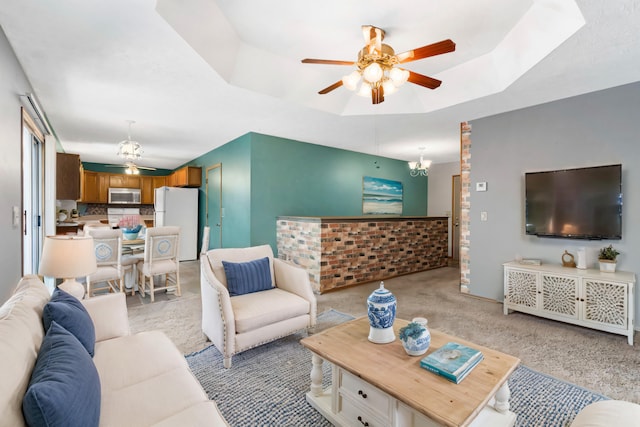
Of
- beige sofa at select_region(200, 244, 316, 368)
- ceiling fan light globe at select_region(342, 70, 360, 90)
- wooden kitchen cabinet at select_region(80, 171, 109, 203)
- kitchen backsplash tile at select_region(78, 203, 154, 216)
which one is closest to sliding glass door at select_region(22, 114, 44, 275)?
beige sofa at select_region(200, 244, 316, 368)

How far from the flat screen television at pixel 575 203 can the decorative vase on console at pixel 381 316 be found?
274 centimetres

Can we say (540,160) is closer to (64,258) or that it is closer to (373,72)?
(373,72)

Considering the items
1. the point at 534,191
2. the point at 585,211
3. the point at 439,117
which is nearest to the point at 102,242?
the point at 439,117

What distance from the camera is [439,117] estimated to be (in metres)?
4.04

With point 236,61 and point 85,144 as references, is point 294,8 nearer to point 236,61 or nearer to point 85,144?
point 236,61

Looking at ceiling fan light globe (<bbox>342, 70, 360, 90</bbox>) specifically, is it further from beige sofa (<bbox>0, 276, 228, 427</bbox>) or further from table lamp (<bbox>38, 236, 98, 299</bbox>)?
table lamp (<bbox>38, 236, 98, 299</bbox>)

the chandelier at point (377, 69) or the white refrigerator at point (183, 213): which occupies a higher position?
the chandelier at point (377, 69)

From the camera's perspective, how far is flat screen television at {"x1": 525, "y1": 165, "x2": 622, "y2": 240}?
2.99m

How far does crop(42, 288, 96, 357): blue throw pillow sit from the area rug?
2.81 feet

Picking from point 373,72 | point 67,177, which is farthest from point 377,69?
point 67,177

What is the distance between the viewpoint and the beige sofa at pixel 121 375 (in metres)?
0.92

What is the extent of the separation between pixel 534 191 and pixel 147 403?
413cm

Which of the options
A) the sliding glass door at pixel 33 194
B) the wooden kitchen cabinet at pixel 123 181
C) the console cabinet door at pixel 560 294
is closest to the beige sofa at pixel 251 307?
the sliding glass door at pixel 33 194

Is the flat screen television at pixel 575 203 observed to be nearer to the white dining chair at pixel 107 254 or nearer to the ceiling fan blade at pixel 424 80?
the ceiling fan blade at pixel 424 80
